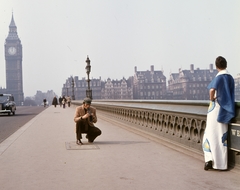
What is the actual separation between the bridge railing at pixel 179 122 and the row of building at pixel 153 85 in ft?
337

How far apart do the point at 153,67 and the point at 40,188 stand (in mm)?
159362

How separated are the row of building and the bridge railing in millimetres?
102722

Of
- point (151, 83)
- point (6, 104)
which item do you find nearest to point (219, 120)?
point (6, 104)

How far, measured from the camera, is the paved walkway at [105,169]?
223 inches

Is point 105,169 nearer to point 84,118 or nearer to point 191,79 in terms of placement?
point 84,118

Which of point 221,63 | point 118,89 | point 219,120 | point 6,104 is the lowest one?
point 6,104

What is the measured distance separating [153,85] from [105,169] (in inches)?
6024

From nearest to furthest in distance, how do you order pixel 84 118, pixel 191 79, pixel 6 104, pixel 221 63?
pixel 221 63
pixel 84 118
pixel 6 104
pixel 191 79

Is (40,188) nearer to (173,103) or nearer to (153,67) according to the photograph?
(173,103)

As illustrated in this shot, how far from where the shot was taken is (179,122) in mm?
9242

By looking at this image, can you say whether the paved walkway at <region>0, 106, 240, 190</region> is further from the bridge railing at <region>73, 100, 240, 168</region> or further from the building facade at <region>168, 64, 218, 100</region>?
the building facade at <region>168, 64, 218, 100</region>

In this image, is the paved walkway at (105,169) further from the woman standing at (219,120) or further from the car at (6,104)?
the car at (6,104)

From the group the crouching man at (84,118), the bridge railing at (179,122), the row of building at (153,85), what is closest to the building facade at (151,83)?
the row of building at (153,85)

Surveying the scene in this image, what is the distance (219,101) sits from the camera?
255 inches
